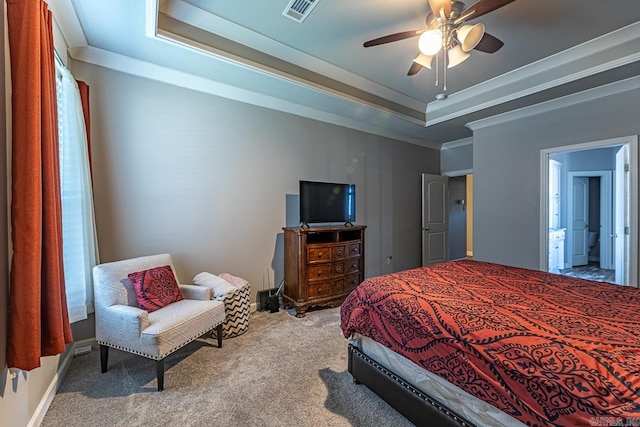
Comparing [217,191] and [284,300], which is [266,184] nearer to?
[217,191]

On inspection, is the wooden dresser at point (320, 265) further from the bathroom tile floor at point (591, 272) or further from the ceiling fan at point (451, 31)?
the bathroom tile floor at point (591, 272)

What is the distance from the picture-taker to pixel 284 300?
359cm

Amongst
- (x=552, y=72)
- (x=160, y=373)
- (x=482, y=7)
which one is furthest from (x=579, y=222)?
(x=160, y=373)

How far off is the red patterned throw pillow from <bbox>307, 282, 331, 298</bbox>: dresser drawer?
145 centimetres

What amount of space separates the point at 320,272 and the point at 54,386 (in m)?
2.43

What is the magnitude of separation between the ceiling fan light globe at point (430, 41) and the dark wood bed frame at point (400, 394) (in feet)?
7.37

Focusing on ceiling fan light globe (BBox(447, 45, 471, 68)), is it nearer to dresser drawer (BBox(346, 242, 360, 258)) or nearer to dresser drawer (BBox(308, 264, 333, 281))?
dresser drawer (BBox(346, 242, 360, 258))

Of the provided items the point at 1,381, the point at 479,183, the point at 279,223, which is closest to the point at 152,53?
the point at 279,223

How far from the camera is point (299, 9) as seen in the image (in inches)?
92.4

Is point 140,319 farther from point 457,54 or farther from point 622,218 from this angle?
point 622,218

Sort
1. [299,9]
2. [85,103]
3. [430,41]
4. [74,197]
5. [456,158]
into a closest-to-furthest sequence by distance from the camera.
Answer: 1. [430,41]
2. [74,197]
3. [299,9]
4. [85,103]
5. [456,158]

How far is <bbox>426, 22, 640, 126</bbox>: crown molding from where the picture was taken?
8.67ft

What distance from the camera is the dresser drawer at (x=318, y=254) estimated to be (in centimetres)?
339

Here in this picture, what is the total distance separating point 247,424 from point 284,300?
6.29 ft
